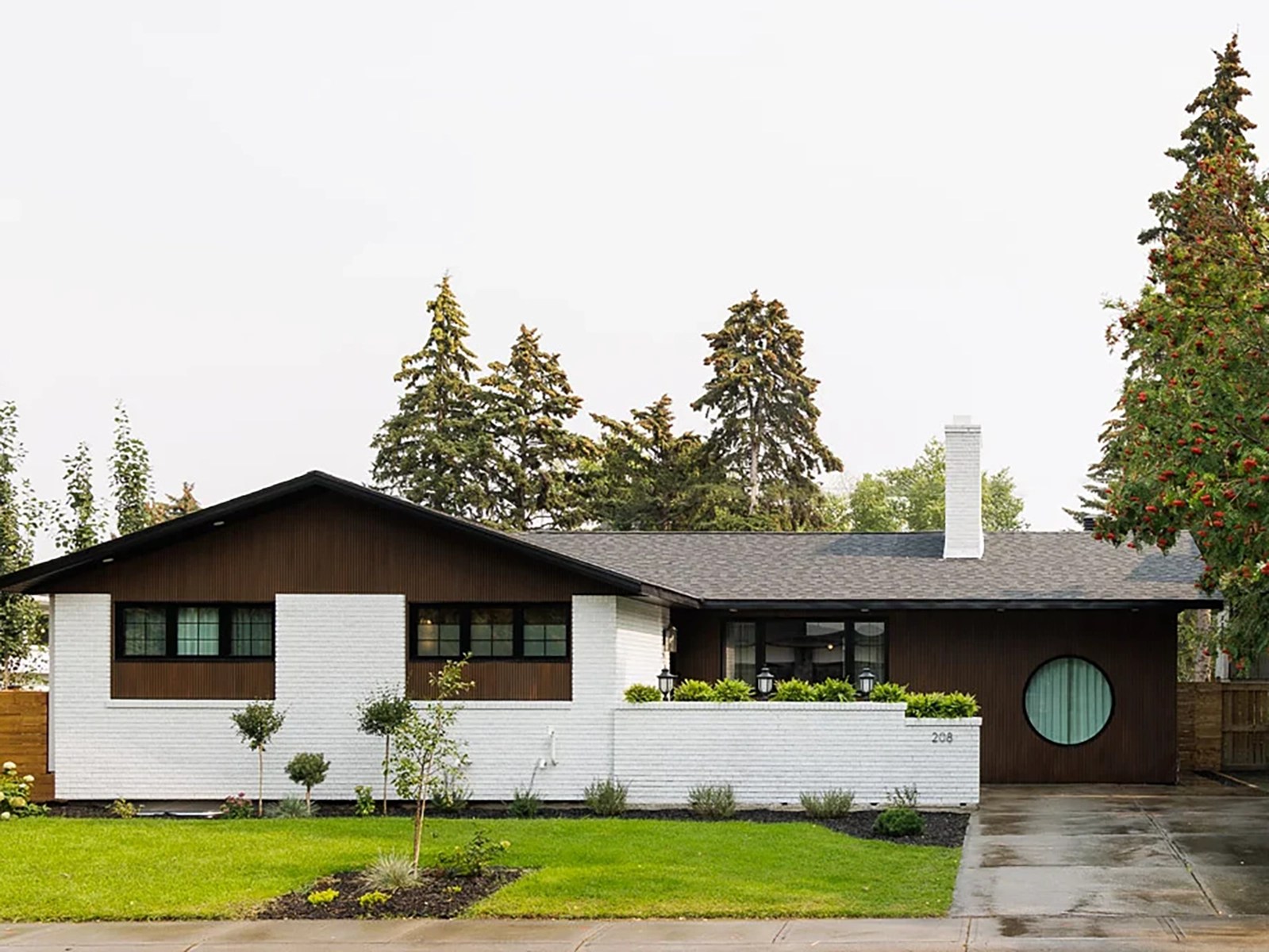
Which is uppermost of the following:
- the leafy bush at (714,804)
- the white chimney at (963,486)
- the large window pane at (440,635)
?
the white chimney at (963,486)

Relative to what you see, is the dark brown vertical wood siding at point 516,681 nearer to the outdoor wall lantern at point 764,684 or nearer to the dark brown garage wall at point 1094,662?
the outdoor wall lantern at point 764,684

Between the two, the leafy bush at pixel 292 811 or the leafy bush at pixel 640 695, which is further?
the leafy bush at pixel 640 695

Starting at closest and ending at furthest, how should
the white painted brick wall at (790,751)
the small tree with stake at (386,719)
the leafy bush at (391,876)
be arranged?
the leafy bush at (391,876) < the small tree with stake at (386,719) < the white painted brick wall at (790,751)

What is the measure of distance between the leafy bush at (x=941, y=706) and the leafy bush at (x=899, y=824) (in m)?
3.30

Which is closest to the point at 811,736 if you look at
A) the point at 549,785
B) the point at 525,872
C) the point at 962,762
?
the point at 962,762

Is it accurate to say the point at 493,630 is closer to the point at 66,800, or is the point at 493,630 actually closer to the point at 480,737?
the point at 480,737

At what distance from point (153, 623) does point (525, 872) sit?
31.6 feet

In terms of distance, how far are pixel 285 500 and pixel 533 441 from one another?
35.0m

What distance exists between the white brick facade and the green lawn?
2265 mm

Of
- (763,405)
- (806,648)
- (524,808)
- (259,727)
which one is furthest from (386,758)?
(763,405)

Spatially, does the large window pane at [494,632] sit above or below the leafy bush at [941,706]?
above

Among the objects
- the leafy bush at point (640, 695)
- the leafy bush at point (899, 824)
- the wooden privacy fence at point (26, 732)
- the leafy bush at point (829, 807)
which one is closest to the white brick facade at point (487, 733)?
the leafy bush at point (640, 695)

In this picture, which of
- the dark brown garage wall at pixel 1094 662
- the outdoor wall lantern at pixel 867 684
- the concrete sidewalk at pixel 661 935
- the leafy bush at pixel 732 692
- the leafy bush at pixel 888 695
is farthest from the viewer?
the dark brown garage wall at pixel 1094 662

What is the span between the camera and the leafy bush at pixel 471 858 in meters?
16.1
